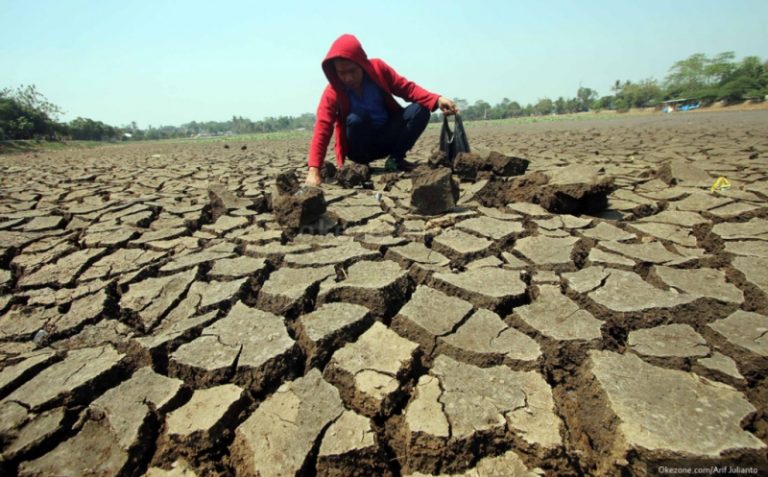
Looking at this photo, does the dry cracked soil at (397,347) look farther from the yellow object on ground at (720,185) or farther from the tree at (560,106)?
the tree at (560,106)

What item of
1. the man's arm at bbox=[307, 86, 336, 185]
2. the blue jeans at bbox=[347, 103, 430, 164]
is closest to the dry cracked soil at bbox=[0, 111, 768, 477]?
the man's arm at bbox=[307, 86, 336, 185]

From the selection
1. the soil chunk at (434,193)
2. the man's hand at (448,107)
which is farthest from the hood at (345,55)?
the soil chunk at (434,193)

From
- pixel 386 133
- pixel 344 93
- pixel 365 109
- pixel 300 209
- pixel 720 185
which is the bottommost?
pixel 720 185

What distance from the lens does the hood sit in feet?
11.5

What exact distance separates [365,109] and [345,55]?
58cm

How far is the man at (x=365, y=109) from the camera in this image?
358cm

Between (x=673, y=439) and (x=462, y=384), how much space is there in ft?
1.74

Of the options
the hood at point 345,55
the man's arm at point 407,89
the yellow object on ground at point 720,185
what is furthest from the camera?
the man's arm at point 407,89

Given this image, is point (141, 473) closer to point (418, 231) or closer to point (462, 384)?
point (462, 384)

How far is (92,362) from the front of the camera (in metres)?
1.37

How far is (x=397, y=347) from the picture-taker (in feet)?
4.49

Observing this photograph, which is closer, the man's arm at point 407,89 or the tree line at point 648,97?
the man's arm at point 407,89

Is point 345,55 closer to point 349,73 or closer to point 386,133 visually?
point 349,73

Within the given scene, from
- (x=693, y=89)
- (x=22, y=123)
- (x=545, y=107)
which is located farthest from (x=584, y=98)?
(x=22, y=123)
